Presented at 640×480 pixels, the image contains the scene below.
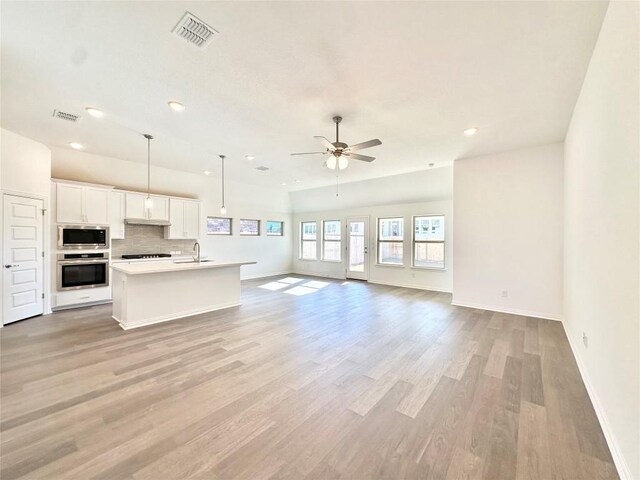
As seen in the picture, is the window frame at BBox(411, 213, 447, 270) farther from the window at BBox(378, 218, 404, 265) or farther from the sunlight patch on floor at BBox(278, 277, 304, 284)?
the sunlight patch on floor at BBox(278, 277, 304, 284)

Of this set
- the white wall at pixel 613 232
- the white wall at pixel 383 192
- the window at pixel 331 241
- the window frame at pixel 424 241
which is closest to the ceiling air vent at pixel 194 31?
the white wall at pixel 613 232

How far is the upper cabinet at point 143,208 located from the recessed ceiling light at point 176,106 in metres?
3.42

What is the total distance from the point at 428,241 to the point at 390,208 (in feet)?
4.80

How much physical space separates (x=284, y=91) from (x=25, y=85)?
2821 millimetres

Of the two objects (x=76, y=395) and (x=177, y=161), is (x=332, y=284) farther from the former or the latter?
(x=76, y=395)

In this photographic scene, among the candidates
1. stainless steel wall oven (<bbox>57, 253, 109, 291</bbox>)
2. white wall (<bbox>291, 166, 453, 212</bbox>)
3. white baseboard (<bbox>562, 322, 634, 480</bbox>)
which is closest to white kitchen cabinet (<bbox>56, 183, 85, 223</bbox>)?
stainless steel wall oven (<bbox>57, 253, 109, 291</bbox>)

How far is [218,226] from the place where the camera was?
26.2ft

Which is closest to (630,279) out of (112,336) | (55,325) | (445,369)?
(445,369)

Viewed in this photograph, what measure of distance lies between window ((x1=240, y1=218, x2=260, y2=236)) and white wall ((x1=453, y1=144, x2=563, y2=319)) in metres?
6.12

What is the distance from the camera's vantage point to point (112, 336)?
12.0ft

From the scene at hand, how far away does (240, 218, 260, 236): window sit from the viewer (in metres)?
8.66

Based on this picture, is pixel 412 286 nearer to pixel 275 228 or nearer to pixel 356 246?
pixel 356 246

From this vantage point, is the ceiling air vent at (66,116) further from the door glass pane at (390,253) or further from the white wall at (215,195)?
the door glass pane at (390,253)

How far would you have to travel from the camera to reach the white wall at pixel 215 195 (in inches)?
213
